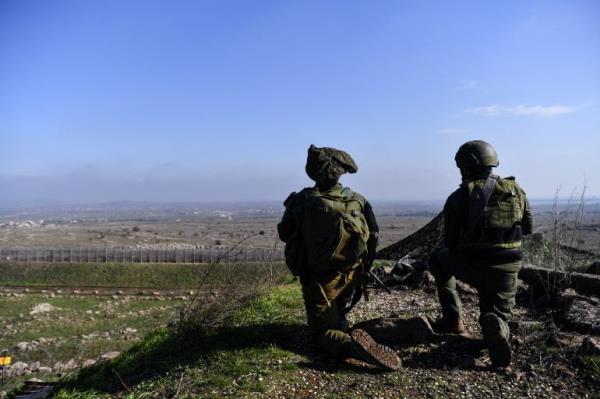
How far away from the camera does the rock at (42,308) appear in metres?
20.5

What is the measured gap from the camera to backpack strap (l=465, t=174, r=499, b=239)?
4.78 meters

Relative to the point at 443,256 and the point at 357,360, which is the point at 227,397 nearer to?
the point at 357,360

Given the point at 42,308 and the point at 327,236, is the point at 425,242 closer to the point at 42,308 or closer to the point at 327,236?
the point at 327,236

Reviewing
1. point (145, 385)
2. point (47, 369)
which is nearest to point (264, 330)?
point (145, 385)

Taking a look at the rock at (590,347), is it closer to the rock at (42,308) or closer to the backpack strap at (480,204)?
the backpack strap at (480,204)

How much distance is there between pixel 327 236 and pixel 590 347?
2.56 metres

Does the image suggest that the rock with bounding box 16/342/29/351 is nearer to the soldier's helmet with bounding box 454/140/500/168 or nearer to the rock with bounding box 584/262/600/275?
the soldier's helmet with bounding box 454/140/500/168

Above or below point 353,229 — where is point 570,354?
below

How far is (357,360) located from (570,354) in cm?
198

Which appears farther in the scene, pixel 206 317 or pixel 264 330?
pixel 206 317

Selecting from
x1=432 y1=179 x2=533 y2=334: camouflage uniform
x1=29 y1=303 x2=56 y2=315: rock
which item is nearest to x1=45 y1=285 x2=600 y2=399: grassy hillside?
x1=432 y1=179 x2=533 y2=334: camouflage uniform

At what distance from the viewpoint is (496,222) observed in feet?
15.6

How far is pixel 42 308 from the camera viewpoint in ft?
69.2

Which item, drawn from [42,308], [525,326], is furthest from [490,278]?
[42,308]
